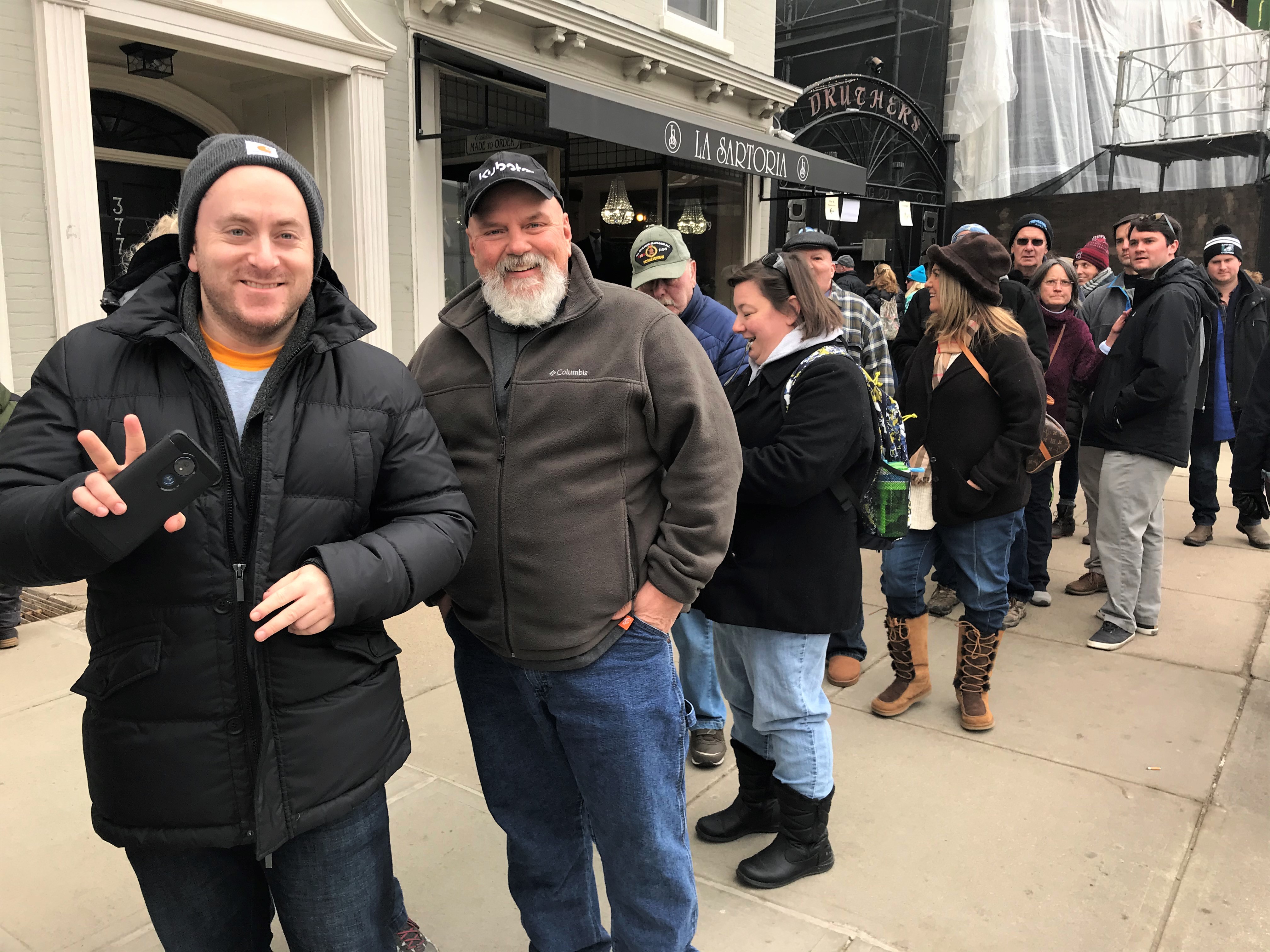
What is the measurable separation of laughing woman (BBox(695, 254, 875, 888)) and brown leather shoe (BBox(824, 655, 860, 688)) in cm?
151

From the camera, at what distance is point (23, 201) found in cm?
523

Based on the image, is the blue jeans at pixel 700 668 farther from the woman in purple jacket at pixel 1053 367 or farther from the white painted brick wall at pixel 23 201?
the white painted brick wall at pixel 23 201

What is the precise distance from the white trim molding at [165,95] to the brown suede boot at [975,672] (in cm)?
602

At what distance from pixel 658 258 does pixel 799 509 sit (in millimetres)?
1630

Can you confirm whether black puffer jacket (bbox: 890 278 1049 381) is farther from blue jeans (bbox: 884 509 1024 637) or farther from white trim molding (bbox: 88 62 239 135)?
white trim molding (bbox: 88 62 239 135)

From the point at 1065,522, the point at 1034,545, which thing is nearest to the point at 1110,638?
the point at 1034,545

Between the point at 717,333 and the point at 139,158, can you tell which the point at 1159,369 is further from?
the point at 139,158

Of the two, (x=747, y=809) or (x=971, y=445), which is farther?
(x=971, y=445)

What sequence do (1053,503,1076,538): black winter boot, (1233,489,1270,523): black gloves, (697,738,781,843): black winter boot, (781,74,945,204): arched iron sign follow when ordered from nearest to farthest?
(697,738,781,843): black winter boot → (1233,489,1270,523): black gloves → (1053,503,1076,538): black winter boot → (781,74,945,204): arched iron sign

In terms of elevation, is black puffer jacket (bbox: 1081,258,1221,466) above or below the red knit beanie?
below

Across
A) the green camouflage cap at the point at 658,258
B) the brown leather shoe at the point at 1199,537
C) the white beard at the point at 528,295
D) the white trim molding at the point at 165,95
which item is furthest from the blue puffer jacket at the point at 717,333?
the brown leather shoe at the point at 1199,537

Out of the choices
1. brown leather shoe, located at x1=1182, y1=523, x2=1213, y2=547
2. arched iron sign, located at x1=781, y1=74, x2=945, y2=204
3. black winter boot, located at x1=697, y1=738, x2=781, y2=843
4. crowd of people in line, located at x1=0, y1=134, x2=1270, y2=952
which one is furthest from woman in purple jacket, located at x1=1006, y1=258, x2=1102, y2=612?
arched iron sign, located at x1=781, y1=74, x2=945, y2=204

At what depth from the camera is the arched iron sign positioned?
41.6 feet

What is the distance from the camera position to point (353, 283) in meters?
6.98
